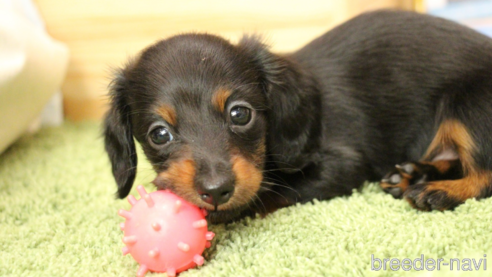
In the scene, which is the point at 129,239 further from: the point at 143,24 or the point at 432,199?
the point at 143,24

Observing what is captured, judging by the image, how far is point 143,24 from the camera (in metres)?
3.71

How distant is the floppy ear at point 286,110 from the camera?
198cm

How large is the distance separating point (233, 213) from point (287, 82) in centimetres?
59

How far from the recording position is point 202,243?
152 centimetres

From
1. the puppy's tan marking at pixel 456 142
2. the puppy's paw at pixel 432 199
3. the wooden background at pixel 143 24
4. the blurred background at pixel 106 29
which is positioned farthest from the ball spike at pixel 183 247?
the wooden background at pixel 143 24

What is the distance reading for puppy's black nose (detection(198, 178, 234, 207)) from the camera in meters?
1.45

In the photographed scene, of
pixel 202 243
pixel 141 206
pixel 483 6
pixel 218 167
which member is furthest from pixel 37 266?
pixel 483 6

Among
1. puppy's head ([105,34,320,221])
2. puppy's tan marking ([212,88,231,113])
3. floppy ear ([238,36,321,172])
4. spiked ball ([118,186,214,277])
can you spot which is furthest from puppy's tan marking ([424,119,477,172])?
spiked ball ([118,186,214,277])

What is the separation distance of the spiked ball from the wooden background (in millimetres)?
2087

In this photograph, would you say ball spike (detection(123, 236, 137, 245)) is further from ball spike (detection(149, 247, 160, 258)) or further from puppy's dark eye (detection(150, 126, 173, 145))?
puppy's dark eye (detection(150, 126, 173, 145))

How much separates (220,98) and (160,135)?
278 mm

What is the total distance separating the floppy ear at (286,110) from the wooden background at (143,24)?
136 cm

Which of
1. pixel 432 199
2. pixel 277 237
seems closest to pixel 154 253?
pixel 277 237

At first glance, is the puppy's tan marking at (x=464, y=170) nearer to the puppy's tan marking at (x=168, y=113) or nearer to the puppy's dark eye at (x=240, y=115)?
the puppy's dark eye at (x=240, y=115)
